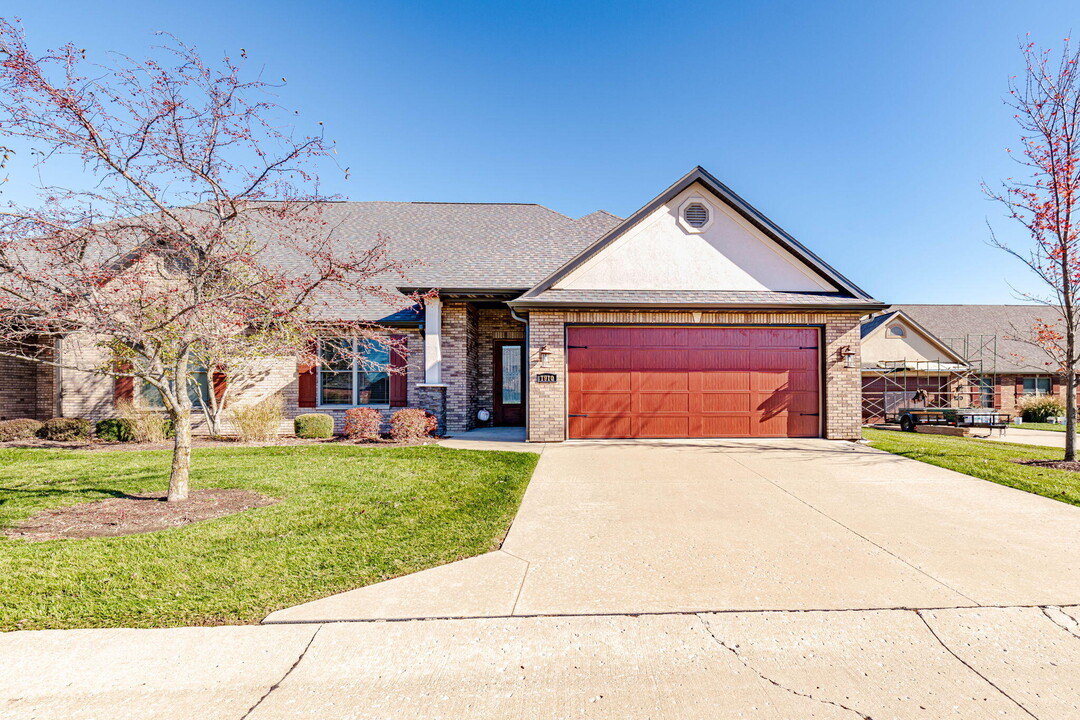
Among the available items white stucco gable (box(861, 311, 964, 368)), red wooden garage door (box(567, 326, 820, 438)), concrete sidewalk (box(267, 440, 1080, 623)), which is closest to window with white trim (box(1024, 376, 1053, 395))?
white stucco gable (box(861, 311, 964, 368))

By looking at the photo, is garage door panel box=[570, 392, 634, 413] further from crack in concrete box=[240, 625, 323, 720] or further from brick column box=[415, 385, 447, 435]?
crack in concrete box=[240, 625, 323, 720]

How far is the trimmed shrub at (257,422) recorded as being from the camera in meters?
11.3

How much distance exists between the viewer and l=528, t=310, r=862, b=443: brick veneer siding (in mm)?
10797

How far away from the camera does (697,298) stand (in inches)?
425

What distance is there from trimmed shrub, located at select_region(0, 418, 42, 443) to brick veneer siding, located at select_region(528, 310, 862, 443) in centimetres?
1212

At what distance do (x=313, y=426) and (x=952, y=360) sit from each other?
2944 centimetres

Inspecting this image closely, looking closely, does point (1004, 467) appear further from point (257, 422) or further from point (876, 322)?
point (876, 322)

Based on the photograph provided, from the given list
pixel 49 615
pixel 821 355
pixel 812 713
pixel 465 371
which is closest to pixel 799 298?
pixel 821 355

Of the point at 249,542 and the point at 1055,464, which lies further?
the point at 1055,464

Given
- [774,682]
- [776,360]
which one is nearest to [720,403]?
[776,360]

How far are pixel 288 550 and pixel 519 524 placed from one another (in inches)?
86.7

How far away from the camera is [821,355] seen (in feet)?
36.7

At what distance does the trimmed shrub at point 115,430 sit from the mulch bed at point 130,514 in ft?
22.7

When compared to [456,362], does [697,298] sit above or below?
above
